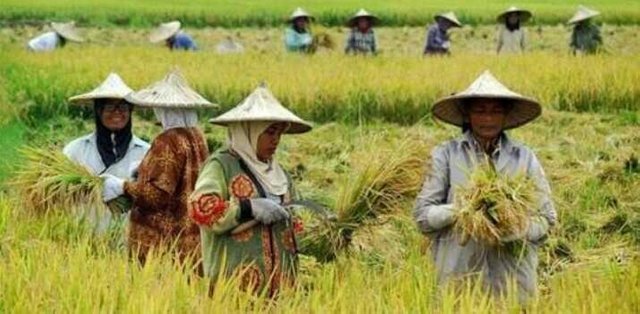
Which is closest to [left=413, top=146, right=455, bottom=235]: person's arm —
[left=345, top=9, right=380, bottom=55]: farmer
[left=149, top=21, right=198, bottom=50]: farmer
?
[left=345, top=9, right=380, bottom=55]: farmer

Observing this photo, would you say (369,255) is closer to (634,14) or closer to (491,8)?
(634,14)

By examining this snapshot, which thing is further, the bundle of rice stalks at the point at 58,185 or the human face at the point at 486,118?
the bundle of rice stalks at the point at 58,185

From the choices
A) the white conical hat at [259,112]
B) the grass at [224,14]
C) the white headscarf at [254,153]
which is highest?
the white conical hat at [259,112]

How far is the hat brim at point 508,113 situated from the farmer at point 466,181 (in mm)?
38

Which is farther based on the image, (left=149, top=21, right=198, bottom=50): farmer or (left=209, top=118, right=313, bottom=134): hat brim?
(left=149, top=21, right=198, bottom=50): farmer

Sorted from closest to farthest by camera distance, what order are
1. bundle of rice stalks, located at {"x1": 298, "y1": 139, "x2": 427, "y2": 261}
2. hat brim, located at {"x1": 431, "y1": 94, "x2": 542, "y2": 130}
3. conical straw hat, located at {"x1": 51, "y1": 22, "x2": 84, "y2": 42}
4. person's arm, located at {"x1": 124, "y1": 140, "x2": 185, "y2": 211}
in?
hat brim, located at {"x1": 431, "y1": 94, "x2": 542, "y2": 130} < bundle of rice stalks, located at {"x1": 298, "y1": 139, "x2": 427, "y2": 261} < person's arm, located at {"x1": 124, "y1": 140, "x2": 185, "y2": 211} < conical straw hat, located at {"x1": 51, "y1": 22, "x2": 84, "y2": 42}

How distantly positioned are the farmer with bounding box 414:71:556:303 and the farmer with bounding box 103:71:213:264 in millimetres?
1094

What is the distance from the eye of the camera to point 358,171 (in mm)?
5234

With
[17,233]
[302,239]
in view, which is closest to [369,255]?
[302,239]

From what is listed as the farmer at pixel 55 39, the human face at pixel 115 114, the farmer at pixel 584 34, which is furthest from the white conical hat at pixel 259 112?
the farmer at pixel 55 39

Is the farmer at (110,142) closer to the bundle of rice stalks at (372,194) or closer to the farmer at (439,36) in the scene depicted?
the bundle of rice stalks at (372,194)

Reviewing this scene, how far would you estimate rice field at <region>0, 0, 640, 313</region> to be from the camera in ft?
13.9

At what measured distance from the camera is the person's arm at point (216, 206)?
4625 mm

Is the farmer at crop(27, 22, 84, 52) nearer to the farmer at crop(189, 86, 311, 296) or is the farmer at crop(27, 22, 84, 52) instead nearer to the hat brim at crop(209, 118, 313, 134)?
the hat brim at crop(209, 118, 313, 134)
